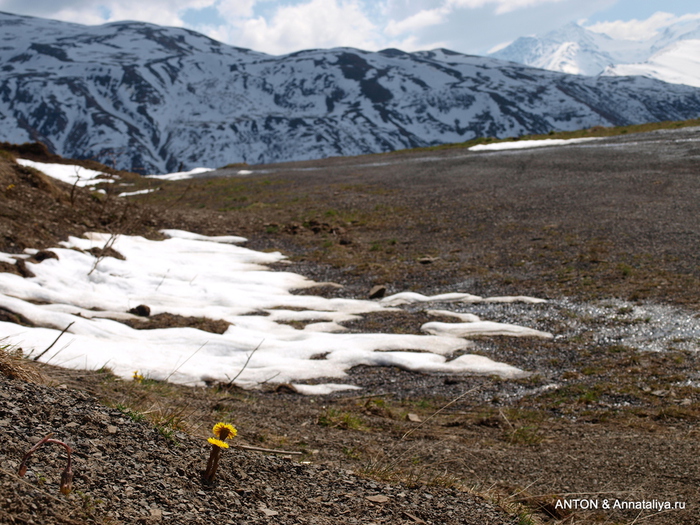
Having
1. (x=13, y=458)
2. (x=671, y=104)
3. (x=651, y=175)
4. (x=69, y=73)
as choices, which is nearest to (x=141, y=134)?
(x=69, y=73)

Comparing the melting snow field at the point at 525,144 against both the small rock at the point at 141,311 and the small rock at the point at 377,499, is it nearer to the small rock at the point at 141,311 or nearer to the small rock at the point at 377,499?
the small rock at the point at 141,311

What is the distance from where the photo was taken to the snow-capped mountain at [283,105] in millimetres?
159125

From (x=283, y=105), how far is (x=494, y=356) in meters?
188

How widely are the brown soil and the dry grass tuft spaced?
0.22 meters

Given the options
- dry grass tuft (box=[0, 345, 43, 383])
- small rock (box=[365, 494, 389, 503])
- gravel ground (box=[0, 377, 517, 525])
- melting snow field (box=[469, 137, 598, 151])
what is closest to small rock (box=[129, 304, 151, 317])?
dry grass tuft (box=[0, 345, 43, 383])

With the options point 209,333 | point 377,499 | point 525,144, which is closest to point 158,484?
point 377,499

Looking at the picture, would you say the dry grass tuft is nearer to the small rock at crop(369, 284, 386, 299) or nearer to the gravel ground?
the gravel ground

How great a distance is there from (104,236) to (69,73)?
19971 centimetres

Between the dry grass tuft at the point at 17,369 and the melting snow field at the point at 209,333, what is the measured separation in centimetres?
127

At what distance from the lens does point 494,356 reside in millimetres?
6941

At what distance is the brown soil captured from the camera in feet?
12.0

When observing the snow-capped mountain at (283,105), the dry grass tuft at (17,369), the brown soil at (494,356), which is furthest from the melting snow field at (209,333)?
the snow-capped mountain at (283,105)

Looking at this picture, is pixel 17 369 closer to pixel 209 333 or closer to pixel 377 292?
pixel 209 333

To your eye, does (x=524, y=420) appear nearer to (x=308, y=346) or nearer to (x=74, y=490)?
(x=308, y=346)
